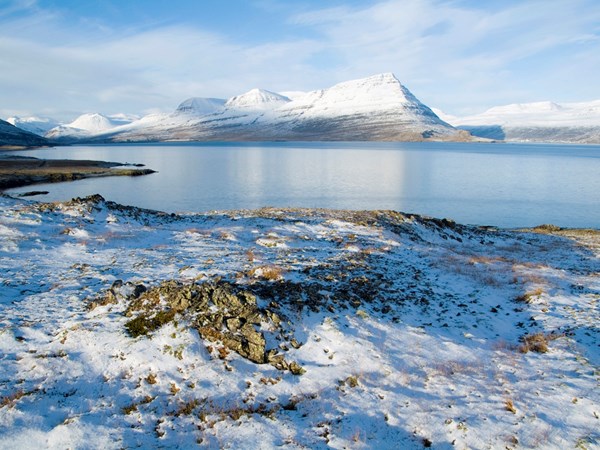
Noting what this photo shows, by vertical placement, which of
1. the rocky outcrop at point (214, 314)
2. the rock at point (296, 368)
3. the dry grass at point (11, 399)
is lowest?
the rock at point (296, 368)

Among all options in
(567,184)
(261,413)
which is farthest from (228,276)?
(567,184)

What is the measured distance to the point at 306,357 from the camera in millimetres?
11469

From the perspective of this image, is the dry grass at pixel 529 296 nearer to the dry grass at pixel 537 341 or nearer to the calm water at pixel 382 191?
the dry grass at pixel 537 341

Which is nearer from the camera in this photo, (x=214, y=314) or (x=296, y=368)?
(x=296, y=368)

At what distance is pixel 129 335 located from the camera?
11.8 metres

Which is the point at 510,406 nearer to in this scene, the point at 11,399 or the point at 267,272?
the point at 267,272

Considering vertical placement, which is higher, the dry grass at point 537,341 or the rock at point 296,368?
the rock at point 296,368

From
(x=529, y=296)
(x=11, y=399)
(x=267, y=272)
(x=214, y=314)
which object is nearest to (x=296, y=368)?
(x=214, y=314)

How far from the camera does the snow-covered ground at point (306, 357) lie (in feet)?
28.7

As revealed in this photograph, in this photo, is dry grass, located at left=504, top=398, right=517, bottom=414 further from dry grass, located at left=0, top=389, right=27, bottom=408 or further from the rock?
dry grass, located at left=0, top=389, right=27, bottom=408

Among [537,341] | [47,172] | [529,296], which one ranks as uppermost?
[47,172]

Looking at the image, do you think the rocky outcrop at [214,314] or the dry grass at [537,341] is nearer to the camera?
the rocky outcrop at [214,314]

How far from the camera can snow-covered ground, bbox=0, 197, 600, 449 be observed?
28.7ft

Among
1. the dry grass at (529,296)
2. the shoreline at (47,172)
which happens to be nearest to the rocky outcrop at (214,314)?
the dry grass at (529,296)
